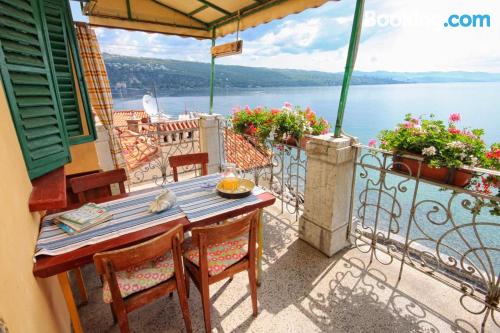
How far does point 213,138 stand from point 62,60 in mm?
2202

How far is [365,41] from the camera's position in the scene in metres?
1.94

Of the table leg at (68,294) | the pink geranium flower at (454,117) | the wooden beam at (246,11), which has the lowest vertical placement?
the table leg at (68,294)

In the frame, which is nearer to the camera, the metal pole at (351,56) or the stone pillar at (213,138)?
the metal pole at (351,56)

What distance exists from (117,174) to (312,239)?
79.9 inches

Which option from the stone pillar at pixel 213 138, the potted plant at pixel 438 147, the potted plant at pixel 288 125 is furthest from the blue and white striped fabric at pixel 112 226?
the stone pillar at pixel 213 138

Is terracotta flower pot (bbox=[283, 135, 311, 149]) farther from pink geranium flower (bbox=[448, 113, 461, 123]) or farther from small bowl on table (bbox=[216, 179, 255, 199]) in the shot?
pink geranium flower (bbox=[448, 113, 461, 123])

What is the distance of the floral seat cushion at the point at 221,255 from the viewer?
1.58m

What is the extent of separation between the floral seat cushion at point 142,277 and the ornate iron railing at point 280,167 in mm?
1571

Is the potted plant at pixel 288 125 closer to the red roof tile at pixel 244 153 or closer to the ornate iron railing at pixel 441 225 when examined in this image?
the red roof tile at pixel 244 153

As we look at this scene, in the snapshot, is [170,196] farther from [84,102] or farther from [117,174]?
[84,102]

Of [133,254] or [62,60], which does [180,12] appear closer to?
[62,60]

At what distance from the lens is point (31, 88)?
1.53 m

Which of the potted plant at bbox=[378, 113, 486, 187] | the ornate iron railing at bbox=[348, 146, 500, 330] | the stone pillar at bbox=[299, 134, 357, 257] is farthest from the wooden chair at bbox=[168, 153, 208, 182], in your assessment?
the potted plant at bbox=[378, 113, 486, 187]

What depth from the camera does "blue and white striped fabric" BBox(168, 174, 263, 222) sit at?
169cm
